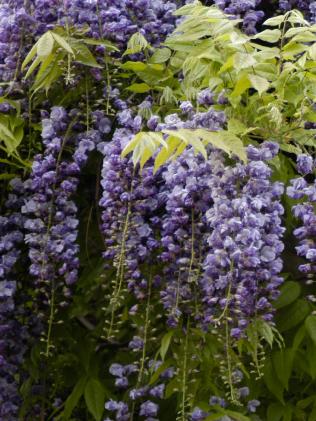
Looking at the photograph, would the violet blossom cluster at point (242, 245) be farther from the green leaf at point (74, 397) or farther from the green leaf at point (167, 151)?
the green leaf at point (74, 397)

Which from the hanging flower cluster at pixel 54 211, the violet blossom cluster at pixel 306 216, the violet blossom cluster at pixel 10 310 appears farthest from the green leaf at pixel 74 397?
the violet blossom cluster at pixel 306 216

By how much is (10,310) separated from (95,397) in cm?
35

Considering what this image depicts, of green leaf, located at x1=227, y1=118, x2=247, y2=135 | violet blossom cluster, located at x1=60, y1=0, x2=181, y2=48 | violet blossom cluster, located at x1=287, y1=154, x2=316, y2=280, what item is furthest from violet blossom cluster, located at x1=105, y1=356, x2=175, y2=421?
violet blossom cluster, located at x1=60, y1=0, x2=181, y2=48

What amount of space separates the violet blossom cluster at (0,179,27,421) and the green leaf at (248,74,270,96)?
75cm

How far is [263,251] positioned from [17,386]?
0.96 meters

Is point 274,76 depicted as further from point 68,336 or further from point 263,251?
point 68,336

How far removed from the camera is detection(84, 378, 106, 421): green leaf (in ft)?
8.32

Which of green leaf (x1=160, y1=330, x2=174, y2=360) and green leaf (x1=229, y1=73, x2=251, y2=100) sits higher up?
green leaf (x1=229, y1=73, x2=251, y2=100)

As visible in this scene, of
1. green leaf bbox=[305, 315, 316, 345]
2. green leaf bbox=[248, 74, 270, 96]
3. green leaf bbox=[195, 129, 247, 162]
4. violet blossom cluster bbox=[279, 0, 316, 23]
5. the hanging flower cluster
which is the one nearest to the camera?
green leaf bbox=[195, 129, 247, 162]

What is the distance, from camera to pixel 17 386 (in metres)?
2.66

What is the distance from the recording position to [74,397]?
2598 millimetres

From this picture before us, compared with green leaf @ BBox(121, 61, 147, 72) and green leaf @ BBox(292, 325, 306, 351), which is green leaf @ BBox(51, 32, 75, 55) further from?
green leaf @ BBox(292, 325, 306, 351)

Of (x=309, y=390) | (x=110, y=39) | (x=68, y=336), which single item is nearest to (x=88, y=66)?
(x=110, y=39)

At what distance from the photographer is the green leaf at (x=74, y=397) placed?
2.57 metres
